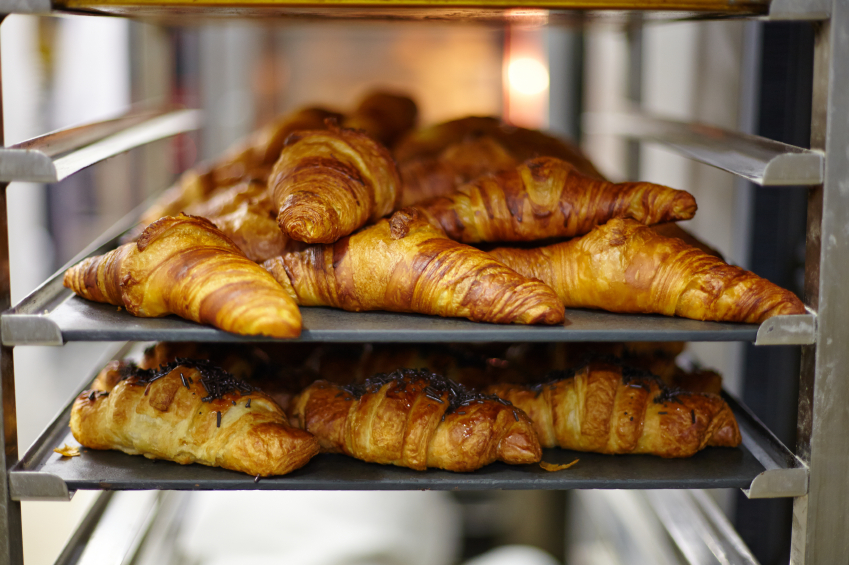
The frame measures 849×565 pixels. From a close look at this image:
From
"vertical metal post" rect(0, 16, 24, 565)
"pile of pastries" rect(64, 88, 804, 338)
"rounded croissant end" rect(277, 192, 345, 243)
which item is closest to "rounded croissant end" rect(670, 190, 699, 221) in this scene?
"pile of pastries" rect(64, 88, 804, 338)

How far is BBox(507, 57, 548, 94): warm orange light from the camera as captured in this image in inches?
168

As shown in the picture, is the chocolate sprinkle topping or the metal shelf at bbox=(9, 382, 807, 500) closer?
the metal shelf at bbox=(9, 382, 807, 500)

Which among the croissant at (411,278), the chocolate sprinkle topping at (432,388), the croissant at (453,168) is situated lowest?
the chocolate sprinkle topping at (432,388)

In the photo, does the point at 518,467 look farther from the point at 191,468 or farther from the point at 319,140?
the point at 319,140

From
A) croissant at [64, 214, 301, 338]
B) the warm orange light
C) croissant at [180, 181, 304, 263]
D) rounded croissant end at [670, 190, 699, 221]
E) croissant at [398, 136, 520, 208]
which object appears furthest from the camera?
the warm orange light

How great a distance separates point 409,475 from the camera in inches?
51.9

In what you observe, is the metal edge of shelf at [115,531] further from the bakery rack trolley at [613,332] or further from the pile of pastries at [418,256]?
the pile of pastries at [418,256]

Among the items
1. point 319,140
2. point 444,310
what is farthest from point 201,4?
point 444,310

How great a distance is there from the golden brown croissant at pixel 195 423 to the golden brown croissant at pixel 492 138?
897 mm

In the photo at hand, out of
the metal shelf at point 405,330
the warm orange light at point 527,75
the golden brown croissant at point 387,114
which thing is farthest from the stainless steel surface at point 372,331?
the warm orange light at point 527,75

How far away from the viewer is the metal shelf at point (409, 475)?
126 cm

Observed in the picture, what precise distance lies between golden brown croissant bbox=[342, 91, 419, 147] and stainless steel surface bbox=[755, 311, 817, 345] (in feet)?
4.95

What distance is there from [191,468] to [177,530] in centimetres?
92

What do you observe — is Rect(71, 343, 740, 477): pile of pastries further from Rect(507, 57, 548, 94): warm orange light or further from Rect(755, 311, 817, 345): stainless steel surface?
Rect(507, 57, 548, 94): warm orange light
